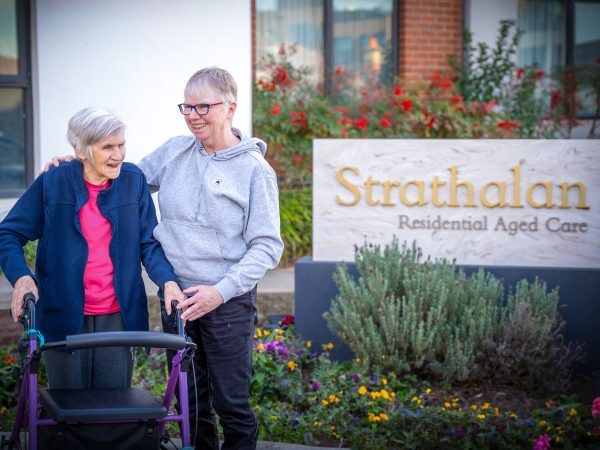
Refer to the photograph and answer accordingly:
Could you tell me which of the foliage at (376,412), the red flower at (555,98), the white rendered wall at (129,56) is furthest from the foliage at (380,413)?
the red flower at (555,98)

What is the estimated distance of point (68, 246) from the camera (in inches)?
128

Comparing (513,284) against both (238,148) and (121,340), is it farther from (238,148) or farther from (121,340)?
(121,340)

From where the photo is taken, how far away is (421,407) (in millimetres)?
4938

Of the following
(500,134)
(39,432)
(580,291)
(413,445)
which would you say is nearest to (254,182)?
(39,432)

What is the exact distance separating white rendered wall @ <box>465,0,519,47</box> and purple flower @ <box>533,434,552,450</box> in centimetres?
680

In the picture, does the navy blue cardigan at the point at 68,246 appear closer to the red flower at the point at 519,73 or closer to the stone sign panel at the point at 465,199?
the stone sign panel at the point at 465,199

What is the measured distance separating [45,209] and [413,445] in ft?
7.52

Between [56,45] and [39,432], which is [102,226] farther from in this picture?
[56,45]

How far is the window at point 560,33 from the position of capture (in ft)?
36.7

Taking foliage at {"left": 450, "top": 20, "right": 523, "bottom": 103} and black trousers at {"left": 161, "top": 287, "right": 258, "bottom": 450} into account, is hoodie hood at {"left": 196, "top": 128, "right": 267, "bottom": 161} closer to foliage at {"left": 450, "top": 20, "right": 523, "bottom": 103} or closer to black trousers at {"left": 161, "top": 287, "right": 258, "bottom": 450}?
black trousers at {"left": 161, "top": 287, "right": 258, "bottom": 450}

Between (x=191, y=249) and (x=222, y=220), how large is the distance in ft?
0.55

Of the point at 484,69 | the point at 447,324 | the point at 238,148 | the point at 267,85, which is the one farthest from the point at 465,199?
the point at 484,69

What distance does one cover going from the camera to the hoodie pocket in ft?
11.3

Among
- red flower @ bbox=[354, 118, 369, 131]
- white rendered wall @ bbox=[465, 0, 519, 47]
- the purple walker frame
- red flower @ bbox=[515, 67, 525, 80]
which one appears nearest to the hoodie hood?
the purple walker frame
